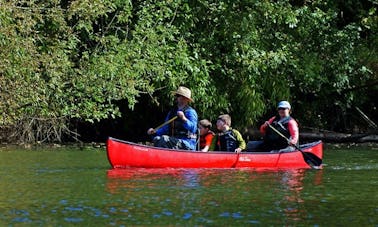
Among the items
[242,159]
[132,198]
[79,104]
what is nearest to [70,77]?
[79,104]

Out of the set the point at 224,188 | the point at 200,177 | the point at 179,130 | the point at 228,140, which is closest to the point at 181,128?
the point at 179,130

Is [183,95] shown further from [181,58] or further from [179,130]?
[181,58]

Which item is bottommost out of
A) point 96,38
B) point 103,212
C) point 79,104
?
point 103,212

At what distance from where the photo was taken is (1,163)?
1983 cm

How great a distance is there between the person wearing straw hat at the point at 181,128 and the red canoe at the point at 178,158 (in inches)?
18.1

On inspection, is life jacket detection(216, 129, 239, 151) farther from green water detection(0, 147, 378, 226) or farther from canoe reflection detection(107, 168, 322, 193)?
green water detection(0, 147, 378, 226)

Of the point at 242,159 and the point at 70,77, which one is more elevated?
the point at 70,77

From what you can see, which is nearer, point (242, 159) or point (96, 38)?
point (242, 159)

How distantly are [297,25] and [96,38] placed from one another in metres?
5.93

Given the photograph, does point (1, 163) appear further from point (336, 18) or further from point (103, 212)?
point (336, 18)

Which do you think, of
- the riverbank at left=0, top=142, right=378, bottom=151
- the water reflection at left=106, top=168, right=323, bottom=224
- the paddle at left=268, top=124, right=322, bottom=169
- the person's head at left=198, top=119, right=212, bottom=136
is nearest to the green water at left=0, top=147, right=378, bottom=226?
the water reflection at left=106, top=168, right=323, bottom=224

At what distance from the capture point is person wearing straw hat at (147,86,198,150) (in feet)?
59.7

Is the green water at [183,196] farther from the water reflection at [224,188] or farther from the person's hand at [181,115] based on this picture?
the person's hand at [181,115]

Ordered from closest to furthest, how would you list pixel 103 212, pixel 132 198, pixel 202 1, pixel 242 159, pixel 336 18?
pixel 103 212 → pixel 132 198 → pixel 242 159 → pixel 202 1 → pixel 336 18
